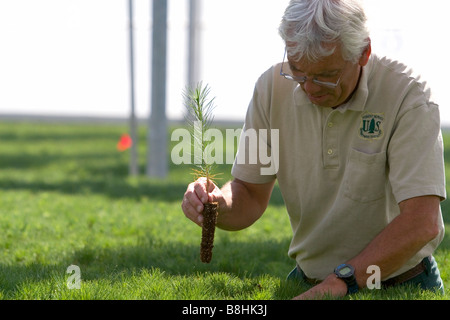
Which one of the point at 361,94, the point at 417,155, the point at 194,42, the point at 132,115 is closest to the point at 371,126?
the point at 361,94

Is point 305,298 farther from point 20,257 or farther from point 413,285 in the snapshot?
point 20,257

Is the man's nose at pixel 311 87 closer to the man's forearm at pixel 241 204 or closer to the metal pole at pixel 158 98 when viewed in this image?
the man's forearm at pixel 241 204

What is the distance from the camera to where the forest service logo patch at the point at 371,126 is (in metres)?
3.54

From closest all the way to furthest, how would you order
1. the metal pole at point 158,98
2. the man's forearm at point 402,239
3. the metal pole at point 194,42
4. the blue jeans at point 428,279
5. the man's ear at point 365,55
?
the man's forearm at point 402,239
the man's ear at point 365,55
the blue jeans at point 428,279
the metal pole at point 158,98
the metal pole at point 194,42

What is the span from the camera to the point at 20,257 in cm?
529

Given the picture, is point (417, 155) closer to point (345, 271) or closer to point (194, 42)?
point (345, 271)

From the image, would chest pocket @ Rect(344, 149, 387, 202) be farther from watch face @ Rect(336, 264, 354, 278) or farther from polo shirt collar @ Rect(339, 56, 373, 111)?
watch face @ Rect(336, 264, 354, 278)

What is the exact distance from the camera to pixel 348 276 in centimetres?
331

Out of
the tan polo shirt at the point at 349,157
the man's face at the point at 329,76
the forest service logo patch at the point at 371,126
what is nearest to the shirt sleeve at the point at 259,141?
the tan polo shirt at the point at 349,157

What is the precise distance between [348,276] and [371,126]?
789mm

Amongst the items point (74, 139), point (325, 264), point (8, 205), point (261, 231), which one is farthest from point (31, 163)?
point (325, 264)

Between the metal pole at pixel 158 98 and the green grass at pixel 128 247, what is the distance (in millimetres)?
1253

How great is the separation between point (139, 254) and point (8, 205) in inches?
137
